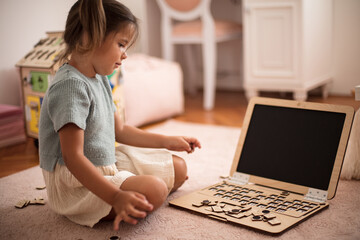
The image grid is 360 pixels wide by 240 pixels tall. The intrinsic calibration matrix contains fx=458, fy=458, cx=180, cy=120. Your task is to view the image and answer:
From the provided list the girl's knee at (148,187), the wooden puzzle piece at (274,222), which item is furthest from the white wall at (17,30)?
the wooden puzzle piece at (274,222)

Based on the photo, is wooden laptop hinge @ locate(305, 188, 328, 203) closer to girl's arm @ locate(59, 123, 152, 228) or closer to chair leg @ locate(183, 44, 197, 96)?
girl's arm @ locate(59, 123, 152, 228)

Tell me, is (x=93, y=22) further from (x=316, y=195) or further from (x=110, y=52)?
(x=316, y=195)

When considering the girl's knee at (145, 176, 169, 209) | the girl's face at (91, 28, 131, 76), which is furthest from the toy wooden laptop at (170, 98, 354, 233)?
the girl's face at (91, 28, 131, 76)

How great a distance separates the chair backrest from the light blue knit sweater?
1370 mm

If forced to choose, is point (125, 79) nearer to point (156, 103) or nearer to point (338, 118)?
point (156, 103)

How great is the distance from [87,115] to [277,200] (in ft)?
1.56

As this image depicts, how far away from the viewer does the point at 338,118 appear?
110 centimetres

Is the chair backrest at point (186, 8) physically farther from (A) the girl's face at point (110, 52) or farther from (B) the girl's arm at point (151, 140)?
(A) the girl's face at point (110, 52)

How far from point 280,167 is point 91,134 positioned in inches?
18.6

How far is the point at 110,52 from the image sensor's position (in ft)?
3.12

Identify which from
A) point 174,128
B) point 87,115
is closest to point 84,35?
point 87,115

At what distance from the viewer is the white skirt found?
98 centimetres

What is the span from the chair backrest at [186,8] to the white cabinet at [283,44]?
0.22m

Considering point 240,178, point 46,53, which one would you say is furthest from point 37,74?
point 240,178
